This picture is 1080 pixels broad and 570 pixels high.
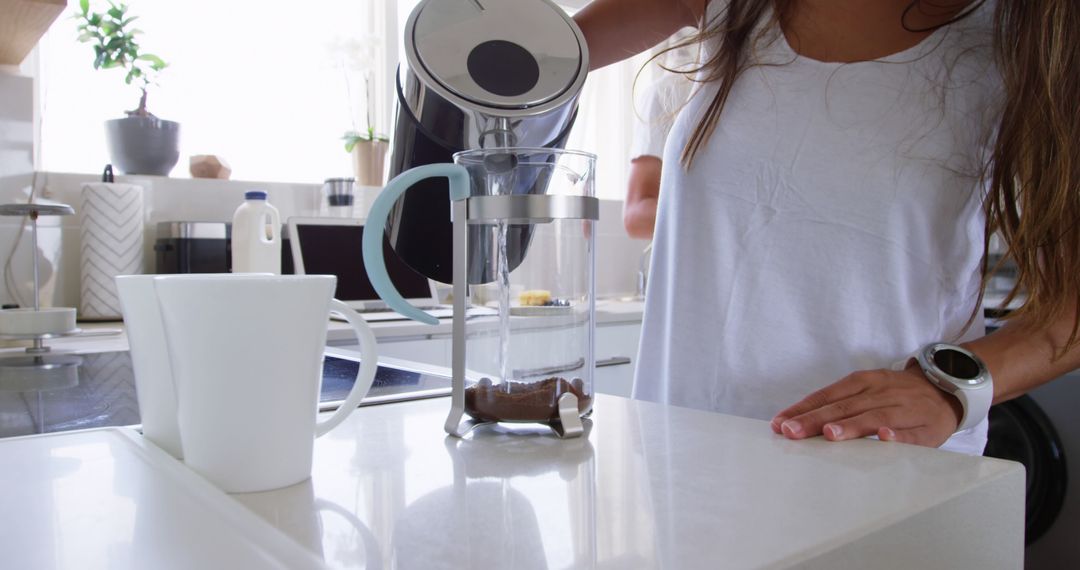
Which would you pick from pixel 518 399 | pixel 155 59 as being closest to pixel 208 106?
pixel 155 59

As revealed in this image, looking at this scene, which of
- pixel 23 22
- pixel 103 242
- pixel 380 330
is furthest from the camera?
pixel 103 242

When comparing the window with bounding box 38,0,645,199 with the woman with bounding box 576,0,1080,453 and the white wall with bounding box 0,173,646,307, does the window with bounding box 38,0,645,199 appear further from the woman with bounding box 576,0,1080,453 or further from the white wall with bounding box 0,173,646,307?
the woman with bounding box 576,0,1080,453

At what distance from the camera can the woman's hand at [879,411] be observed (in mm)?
578

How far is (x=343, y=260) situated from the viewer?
2.09 meters

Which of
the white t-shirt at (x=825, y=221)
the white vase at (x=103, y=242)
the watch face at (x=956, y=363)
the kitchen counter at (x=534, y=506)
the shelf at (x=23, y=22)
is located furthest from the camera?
the white vase at (x=103, y=242)

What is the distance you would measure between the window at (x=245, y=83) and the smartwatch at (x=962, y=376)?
199cm

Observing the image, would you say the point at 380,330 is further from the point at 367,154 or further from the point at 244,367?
the point at 244,367

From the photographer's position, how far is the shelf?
4.62 feet

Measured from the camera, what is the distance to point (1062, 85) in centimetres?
76

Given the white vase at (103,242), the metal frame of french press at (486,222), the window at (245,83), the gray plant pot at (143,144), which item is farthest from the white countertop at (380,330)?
the window at (245,83)

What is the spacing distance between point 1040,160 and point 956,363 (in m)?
0.21

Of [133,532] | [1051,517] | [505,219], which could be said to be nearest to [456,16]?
[505,219]

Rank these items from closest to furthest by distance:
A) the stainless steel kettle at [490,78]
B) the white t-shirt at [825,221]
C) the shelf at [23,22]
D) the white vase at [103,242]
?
the stainless steel kettle at [490,78]
the white t-shirt at [825,221]
the shelf at [23,22]
the white vase at [103,242]

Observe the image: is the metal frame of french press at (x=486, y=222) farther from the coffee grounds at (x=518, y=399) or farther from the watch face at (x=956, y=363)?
the watch face at (x=956, y=363)
